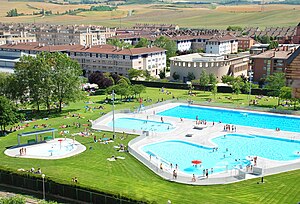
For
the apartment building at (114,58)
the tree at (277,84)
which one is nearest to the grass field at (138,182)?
the tree at (277,84)

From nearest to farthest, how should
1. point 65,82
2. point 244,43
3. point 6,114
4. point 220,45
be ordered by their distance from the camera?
point 6,114, point 65,82, point 220,45, point 244,43

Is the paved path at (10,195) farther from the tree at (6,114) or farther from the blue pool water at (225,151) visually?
the tree at (6,114)

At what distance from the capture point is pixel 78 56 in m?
92.6

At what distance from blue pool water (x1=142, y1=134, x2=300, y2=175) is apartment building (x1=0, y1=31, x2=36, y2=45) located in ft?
297

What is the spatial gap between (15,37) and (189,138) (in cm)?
9465

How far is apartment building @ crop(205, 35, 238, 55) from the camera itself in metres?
112

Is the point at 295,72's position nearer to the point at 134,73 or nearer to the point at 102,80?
the point at 102,80

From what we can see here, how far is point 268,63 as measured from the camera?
78.1 meters

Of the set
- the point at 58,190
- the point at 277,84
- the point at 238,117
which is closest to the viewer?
the point at 58,190

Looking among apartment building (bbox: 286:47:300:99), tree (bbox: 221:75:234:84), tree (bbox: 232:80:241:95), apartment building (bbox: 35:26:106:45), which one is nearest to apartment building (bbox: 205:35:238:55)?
apartment building (bbox: 35:26:106:45)

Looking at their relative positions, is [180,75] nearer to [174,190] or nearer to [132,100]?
[132,100]

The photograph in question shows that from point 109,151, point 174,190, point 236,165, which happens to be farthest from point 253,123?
point 174,190

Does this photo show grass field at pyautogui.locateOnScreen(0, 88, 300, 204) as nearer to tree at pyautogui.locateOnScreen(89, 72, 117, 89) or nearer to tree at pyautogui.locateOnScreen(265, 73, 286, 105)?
tree at pyautogui.locateOnScreen(89, 72, 117, 89)

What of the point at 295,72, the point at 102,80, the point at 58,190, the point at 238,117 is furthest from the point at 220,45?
the point at 295,72
